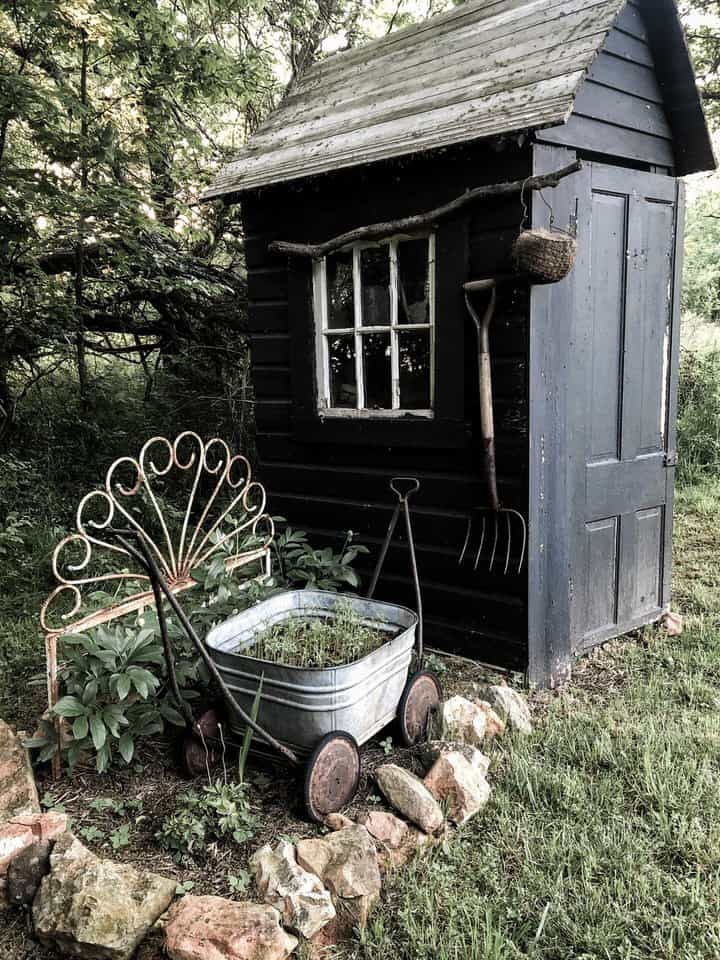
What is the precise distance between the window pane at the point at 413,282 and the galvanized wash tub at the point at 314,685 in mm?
1582

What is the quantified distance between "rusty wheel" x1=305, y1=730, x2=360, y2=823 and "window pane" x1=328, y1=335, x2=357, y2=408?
2.06m

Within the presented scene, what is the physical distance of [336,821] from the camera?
99.0 inches

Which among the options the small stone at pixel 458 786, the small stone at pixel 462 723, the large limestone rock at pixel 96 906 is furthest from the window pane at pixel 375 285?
the large limestone rock at pixel 96 906

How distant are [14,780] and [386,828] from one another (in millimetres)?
1402

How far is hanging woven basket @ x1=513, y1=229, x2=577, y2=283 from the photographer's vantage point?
10.00ft

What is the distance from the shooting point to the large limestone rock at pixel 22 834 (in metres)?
2.18

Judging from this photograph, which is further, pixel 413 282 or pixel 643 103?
pixel 643 103

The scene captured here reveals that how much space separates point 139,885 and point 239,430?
5553 mm

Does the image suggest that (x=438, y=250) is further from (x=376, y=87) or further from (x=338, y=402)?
(x=376, y=87)

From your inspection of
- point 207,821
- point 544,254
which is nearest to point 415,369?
point 544,254

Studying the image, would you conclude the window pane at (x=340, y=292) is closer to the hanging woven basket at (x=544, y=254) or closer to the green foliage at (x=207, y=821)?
the hanging woven basket at (x=544, y=254)

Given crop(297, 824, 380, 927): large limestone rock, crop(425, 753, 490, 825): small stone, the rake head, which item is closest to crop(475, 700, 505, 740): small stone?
crop(425, 753, 490, 825): small stone

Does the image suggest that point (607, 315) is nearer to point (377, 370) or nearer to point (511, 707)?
point (377, 370)

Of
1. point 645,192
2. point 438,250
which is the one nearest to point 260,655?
point 438,250
